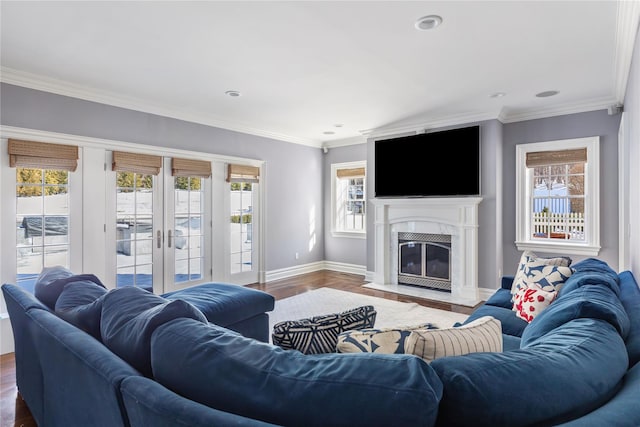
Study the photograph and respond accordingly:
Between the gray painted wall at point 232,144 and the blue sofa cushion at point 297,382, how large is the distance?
12.3 feet

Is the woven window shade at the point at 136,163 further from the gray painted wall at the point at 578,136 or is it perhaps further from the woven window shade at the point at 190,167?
the gray painted wall at the point at 578,136

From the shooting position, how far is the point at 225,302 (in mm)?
2764

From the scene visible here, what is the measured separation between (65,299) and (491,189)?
4.80 meters

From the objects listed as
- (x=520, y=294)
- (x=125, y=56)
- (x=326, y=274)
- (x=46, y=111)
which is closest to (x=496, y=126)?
(x=520, y=294)

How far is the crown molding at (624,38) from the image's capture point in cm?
224

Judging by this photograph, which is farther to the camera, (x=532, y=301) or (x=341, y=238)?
(x=341, y=238)

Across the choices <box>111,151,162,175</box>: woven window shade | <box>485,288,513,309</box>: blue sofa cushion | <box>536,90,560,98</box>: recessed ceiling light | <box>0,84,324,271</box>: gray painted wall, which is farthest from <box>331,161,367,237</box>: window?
<box>485,288,513,309</box>: blue sofa cushion

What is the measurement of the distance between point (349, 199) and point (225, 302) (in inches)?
180

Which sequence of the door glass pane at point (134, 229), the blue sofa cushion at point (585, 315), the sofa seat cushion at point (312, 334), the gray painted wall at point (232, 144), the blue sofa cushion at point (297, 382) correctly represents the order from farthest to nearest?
the door glass pane at point (134, 229) < the gray painted wall at point (232, 144) < the blue sofa cushion at point (585, 315) < the sofa seat cushion at point (312, 334) < the blue sofa cushion at point (297, 382)

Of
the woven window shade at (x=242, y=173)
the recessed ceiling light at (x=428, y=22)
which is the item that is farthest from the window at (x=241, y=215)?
the recessed ceiling light at (x=428, y=22)

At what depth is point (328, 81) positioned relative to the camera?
3.70 m

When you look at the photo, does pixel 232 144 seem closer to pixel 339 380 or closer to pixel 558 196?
pixel 558 196

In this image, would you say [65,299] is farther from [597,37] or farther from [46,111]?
[597,37]

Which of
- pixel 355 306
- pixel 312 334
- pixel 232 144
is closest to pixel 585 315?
pixel 312 334
